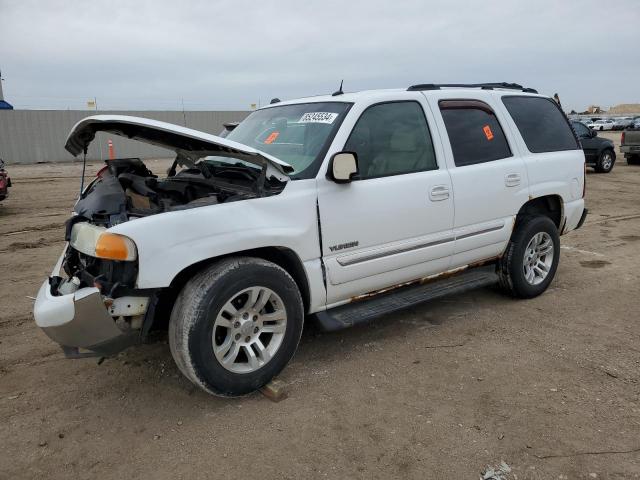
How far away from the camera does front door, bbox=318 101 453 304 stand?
349 centimetres

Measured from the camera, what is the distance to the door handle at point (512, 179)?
175 inches

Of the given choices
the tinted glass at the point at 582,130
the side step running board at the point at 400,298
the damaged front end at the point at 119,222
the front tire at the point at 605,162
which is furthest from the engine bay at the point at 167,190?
the front tire at the point at 605,162

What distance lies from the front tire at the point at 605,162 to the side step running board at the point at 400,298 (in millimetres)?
14031

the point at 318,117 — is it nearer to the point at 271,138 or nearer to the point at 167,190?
the point at 271,138

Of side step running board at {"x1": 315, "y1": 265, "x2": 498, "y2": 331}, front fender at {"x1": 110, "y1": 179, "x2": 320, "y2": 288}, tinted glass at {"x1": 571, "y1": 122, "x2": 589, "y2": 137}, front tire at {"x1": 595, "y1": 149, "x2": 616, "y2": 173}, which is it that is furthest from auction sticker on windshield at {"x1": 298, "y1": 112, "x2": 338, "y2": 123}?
front tire at {"x1": 595, "y1": 149, "x2": 616, "y2": 173}

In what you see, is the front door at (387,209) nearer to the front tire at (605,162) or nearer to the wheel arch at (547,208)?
the wheel arch at (547,208)

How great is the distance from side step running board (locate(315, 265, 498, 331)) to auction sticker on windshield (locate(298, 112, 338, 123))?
4.44 feet

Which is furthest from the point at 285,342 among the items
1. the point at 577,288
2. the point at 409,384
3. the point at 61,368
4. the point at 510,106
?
the point at 577,288

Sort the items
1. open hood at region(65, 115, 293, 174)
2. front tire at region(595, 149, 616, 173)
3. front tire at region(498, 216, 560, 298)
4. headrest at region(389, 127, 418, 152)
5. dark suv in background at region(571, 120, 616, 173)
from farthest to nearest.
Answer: front tire at region(595, 149, 616, 173)
dark suv in background at region(571, 120, 616, 173)
front tire at region(498, 216, 560, 298)
headrest at region(389, 127, 418, 152)
open hood at region(65, 115, 293, 174)

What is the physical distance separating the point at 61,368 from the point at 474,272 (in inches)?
138

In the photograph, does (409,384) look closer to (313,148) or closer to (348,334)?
(348,334)

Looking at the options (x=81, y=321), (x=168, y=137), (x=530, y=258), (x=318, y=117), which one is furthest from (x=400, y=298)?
(x=81, y=321)

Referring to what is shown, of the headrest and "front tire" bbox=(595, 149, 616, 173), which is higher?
the headrest

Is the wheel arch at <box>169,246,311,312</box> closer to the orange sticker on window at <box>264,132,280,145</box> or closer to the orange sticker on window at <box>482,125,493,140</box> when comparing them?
the orange sticker on window at <box>264,132,280,145</box>
